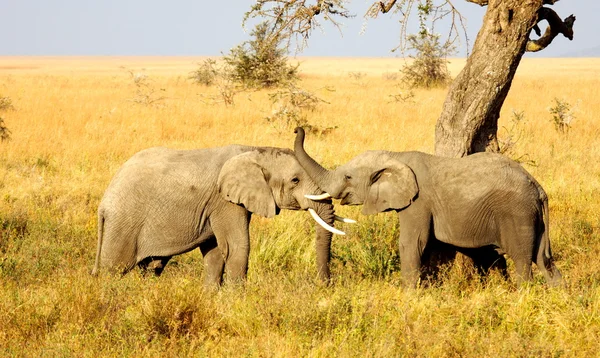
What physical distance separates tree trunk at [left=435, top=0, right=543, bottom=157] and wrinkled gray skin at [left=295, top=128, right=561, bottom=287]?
1264mm

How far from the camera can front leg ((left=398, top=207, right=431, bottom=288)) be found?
6.41m

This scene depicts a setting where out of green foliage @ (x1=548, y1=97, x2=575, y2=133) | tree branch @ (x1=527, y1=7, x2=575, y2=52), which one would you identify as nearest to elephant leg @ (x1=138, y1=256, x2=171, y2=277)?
tree branch @ (x1=527, y1=7, x2=575, y2=52)

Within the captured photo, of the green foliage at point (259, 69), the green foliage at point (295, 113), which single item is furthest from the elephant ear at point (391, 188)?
the green foliage at point (259, 69)

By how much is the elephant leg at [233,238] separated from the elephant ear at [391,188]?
1.14 metres

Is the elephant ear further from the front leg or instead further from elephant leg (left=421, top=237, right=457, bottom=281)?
elephant leg (left=421, top=237, right=457, bottom=281)

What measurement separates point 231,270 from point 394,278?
5.55ft

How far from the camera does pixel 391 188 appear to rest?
649 cm

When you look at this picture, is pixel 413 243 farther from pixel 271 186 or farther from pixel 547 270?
pixel 271 186

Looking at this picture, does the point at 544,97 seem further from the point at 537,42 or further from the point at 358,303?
the point at 358,303

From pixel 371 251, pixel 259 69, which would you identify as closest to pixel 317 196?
pixel 371 251

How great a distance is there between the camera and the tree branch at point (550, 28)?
8125 mm

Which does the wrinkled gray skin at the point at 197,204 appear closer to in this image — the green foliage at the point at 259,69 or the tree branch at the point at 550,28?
the tree branch at the point at 550,28

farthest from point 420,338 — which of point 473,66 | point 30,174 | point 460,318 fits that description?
point 30,174

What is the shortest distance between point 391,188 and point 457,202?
59cm
